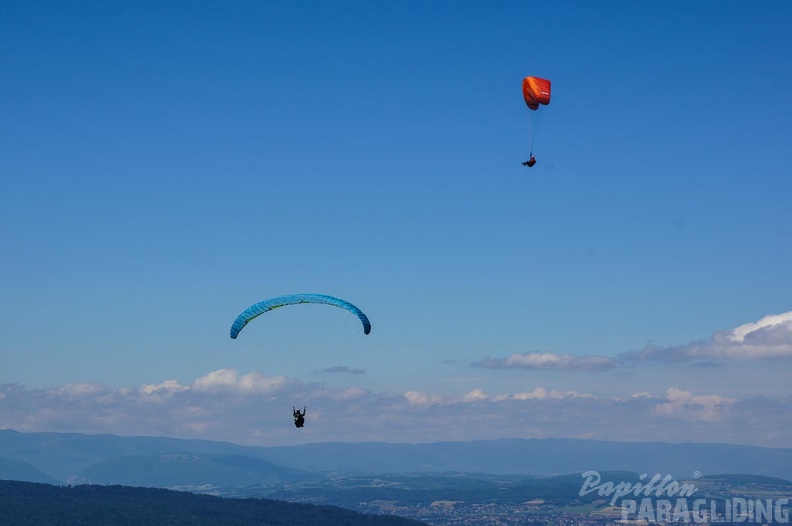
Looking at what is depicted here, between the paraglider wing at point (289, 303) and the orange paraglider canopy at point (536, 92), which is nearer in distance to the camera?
the paraglider wing at point (289, 303)

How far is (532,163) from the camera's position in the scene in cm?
8431

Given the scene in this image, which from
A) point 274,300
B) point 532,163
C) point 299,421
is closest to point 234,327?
point 274,300

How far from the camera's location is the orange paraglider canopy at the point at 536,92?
291 feet

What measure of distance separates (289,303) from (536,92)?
108ft

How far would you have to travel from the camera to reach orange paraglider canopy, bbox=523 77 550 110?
8881 centimetres

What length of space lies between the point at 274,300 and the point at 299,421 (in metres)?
12.2

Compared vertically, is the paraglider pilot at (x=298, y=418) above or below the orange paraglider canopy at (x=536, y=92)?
below

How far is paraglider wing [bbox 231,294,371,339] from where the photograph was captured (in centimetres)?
8556

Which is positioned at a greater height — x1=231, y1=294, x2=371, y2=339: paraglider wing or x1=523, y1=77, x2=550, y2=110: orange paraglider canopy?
x1=523, y1=77, x2=550, y2=110: orange paraglider canopy

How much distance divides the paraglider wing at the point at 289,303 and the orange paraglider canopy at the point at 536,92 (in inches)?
1092

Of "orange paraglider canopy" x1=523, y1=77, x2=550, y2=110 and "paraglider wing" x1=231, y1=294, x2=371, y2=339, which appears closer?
"paraglider wing" x1=231, y1=294, x2=371, y2=339

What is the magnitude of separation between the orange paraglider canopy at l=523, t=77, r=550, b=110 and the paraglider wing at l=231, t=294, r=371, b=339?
27746mm

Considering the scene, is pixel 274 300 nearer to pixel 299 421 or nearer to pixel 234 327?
pixel 234 327

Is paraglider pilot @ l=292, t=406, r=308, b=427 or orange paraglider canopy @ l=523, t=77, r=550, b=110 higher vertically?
orange paraglider canopy @ l=523, t=77, r=550, b=110
